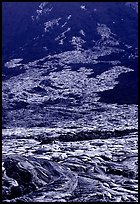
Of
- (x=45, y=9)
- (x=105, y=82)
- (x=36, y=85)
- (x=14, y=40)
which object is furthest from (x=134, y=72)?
(x=45, y=9)

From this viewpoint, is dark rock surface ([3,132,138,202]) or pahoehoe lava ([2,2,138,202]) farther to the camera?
pahoehoe lava ([2,2,138,202])

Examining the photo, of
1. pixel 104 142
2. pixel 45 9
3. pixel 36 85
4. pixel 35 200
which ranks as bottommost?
pixel 35 200

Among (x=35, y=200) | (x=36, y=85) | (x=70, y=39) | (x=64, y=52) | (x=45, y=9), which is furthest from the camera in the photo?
(x=45, y=9)

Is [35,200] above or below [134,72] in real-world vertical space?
below

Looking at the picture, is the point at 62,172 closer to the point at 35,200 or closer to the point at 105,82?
the point at 35,200

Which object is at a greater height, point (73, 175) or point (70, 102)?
point (70, 102)

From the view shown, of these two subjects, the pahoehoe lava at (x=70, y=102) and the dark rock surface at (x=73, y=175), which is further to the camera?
the pahoehoe lava at (x=70, y=102)

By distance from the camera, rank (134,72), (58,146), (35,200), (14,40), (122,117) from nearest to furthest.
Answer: (35,200) → (58,146) → (122,117) → (134,72) → (14,40)

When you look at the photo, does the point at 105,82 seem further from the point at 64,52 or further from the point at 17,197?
the point at 17,197

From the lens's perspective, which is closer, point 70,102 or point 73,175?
point 73,175

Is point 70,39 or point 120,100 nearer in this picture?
point 120,100
